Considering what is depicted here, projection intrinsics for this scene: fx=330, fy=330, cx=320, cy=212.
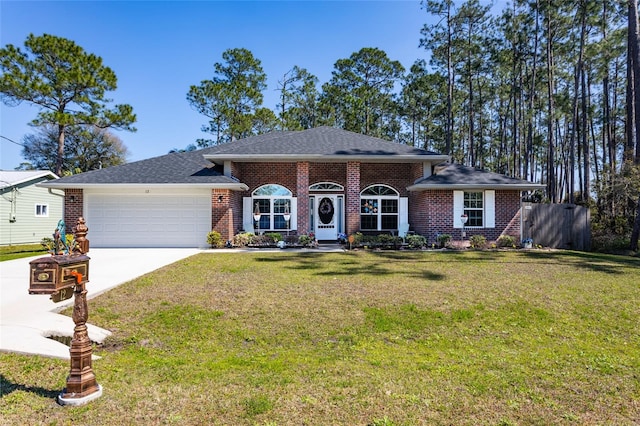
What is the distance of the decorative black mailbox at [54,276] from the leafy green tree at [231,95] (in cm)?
2559

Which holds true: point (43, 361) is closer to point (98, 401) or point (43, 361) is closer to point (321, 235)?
point (98, 401)

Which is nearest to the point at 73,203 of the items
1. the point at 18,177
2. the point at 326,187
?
the point at 18,177

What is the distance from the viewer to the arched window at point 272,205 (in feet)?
49.5

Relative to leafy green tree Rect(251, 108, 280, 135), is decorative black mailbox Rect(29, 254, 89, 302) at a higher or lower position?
lower

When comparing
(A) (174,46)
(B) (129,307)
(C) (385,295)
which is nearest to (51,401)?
(B) (129,307)

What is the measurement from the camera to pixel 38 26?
20.4 metres

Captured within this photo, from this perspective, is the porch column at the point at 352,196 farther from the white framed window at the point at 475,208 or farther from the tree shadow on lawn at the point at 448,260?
the white framed window at the point at 475,208

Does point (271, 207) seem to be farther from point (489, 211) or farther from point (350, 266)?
point (489, 211)

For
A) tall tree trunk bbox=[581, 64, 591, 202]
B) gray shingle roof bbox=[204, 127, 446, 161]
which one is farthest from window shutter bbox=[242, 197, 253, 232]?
tall tree trunk bbox=[581, 64, 591, 202]

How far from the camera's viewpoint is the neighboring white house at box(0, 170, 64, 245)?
1828 centimetres

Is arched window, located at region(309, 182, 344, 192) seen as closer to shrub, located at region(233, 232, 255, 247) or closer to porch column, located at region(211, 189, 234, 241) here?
shrub, located at region(233, 232, 255, 247)

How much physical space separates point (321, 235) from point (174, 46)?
10755mm

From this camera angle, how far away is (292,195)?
15086 millimetres

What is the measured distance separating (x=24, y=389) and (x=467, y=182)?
14.1 m
